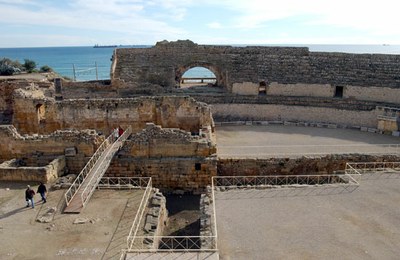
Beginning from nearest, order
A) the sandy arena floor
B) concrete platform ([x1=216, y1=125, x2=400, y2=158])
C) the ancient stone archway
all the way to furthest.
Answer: the sandy arena floor, concrete platform ([x1=216, y1=125, x2=400, y2=158]), the ancient stone archway

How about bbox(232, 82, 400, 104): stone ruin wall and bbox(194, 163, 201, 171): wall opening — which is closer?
bbox(194, 163, 201, 171): wall opening

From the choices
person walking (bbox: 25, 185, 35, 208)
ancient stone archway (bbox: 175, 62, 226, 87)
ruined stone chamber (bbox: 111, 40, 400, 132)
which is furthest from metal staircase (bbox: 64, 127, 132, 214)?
ancient stone archway (bbox: 175, 62, 226, 87)

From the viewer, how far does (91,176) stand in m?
14.4

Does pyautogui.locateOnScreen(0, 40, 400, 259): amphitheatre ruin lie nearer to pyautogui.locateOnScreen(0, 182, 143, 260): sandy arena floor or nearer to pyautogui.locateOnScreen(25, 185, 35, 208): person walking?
pyautogui.locateOnScreen(0, 182, 143, 260): sandy arena floor

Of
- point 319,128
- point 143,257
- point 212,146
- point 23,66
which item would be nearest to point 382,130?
point 319,128

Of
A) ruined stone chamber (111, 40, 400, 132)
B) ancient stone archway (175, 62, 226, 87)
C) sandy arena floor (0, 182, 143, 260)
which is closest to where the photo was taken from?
sandy arena floor (0, 182, 143, 260)

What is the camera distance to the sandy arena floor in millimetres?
9945

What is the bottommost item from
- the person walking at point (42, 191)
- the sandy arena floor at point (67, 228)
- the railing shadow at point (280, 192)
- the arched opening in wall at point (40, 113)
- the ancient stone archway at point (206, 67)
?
the sandy arena floor at point (67, 228)

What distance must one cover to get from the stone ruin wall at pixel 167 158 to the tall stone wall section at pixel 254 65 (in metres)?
11.7

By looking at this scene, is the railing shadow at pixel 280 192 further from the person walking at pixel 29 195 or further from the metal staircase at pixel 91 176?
the person walking at pixel 29 195

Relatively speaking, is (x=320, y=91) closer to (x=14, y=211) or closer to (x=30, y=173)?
(x=30, y=173)

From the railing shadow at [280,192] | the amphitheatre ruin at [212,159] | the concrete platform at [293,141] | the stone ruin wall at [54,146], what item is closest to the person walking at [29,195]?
the amphitheatre ruin at [212,159]

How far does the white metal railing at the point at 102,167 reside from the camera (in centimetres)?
1310

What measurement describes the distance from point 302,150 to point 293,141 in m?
1.73
